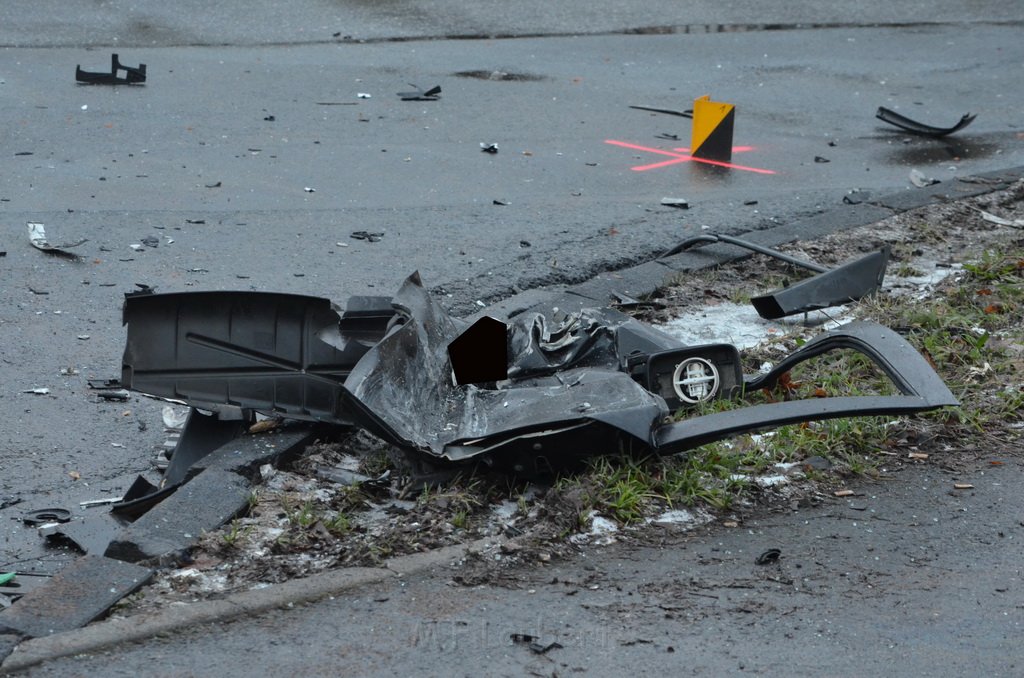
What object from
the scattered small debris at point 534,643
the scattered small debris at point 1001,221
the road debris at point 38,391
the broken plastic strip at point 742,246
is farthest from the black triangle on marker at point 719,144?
the scattered small debris at point 534,643

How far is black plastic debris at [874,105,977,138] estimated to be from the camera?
9922 mm

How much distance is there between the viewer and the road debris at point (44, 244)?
6371 mm

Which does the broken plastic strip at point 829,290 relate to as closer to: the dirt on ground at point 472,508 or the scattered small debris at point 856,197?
the dirt on ground at point 472,508

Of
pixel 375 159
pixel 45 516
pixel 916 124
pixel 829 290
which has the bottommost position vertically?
pixel 45 516

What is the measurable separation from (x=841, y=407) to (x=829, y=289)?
6.18 feet

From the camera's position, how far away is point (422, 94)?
1053 centimetres

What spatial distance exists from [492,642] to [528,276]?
3335 mm

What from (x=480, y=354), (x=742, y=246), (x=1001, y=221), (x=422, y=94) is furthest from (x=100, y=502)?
(x=422, y=94)

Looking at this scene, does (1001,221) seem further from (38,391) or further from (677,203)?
(38,391)

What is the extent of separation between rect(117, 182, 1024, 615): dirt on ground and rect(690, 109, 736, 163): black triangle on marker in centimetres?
433

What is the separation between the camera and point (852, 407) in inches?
157

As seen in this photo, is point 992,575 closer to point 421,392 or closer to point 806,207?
point 421,392

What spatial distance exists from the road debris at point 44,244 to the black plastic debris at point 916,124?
6768 mm

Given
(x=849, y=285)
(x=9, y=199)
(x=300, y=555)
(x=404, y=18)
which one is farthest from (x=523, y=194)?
(x=404, y=18)
